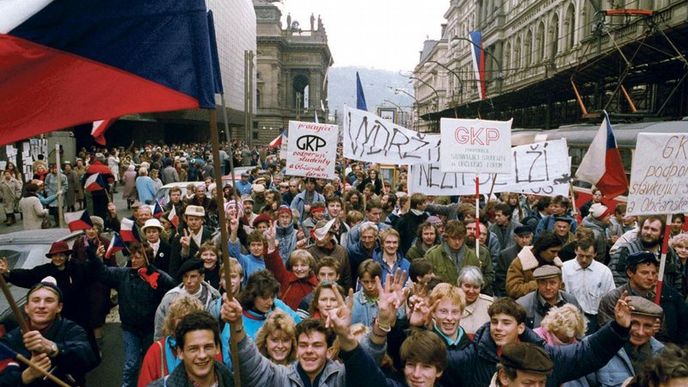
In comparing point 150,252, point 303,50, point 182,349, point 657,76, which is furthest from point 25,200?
point 303,50

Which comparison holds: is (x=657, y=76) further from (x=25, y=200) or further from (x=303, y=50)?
(x=303, y=50)

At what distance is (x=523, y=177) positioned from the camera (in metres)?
8.80

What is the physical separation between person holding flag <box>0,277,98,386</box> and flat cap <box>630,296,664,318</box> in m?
3.44

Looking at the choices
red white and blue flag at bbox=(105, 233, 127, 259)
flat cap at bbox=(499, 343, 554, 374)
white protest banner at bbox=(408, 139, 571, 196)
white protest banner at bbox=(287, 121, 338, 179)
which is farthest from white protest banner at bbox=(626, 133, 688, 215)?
white protest banner at bbox=(287, 121, 338, 179)

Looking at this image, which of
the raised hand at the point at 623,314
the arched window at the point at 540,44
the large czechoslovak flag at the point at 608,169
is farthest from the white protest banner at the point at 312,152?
the arched window at the point at 540,44

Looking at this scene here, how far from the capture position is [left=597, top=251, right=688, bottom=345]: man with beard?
4.60 metres

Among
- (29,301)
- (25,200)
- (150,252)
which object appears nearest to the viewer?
(29,301)

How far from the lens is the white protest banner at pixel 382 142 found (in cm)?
889

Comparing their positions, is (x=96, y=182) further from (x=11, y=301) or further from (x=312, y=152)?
(x=11, y=301)

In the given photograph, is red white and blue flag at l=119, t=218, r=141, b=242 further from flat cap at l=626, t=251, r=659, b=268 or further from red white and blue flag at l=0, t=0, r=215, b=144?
flat cap at l=626, t=251, r=659, b=268

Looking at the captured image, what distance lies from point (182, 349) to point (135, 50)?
1556 mm

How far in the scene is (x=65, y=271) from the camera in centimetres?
566

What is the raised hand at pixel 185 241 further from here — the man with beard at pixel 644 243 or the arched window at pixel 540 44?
the arched window at pixel 540 44

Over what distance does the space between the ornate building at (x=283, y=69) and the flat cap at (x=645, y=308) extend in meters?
81.2
